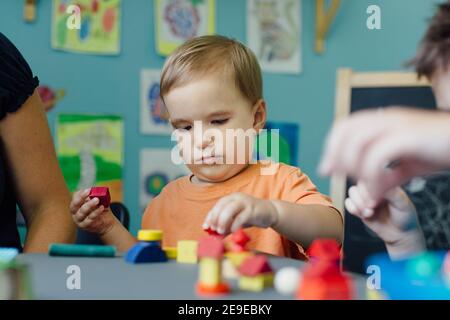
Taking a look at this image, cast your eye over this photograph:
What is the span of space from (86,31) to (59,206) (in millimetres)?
916

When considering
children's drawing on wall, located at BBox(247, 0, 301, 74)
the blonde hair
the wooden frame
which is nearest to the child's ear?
the blonde hair

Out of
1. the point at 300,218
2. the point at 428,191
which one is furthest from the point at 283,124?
the point at 300,218

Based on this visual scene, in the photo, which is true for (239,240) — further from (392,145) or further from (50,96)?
(50,96)

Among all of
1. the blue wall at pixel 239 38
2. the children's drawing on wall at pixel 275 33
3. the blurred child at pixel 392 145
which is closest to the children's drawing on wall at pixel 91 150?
the blue wall at pixel 239 38

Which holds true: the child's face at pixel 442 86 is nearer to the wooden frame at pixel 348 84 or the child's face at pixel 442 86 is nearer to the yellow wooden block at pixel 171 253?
the yellow wooden block at pixel 171 253

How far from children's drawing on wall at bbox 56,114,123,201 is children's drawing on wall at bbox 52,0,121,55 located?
0.18 m

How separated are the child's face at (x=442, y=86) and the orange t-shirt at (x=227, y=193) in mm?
317

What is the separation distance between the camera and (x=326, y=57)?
1.88 meters

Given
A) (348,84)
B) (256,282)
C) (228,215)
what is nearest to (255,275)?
(256,282)

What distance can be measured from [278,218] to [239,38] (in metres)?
1.33

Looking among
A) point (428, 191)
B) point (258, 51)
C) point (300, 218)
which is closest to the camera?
point (300, 218)

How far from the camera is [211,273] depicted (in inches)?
12.8

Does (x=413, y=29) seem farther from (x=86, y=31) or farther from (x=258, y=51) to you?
(x=86, y=31)

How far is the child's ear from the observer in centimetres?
82
